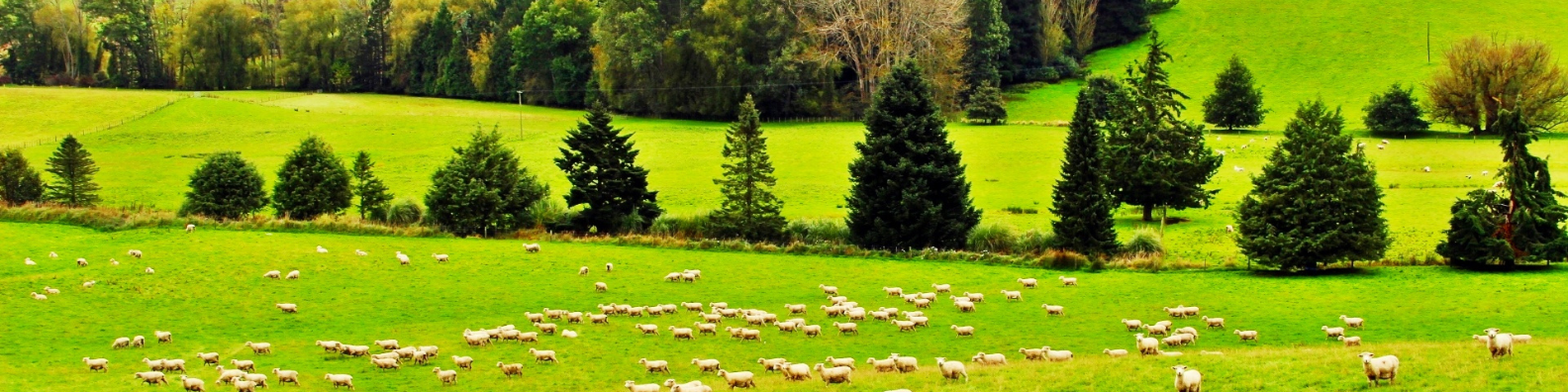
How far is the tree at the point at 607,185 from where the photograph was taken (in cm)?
7512

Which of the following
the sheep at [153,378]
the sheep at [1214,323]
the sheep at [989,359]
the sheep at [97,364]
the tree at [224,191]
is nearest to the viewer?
the sheep at [153,378]

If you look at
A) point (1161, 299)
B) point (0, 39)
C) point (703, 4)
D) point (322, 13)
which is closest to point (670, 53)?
point (703, 4)

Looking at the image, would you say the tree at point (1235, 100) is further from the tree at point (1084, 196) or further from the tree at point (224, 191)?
the tree at point (224, 191)

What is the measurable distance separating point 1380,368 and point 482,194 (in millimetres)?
49476

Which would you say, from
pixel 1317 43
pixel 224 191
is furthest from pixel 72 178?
pixel 1317 43

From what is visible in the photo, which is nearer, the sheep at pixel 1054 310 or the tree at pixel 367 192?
the sheep at pixel 1054 310

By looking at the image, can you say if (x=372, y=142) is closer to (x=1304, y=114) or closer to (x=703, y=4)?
(x=703, y=4)

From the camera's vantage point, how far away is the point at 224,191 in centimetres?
7794

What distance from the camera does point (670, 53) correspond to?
450 feet

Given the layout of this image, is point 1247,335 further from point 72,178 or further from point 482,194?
point 72,178

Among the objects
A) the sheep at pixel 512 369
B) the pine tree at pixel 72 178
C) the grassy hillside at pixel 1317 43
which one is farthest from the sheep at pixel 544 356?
the grassy hillside at pixel 1317 43

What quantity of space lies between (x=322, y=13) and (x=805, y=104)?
81.0 m

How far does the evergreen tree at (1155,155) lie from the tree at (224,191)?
1864 inches

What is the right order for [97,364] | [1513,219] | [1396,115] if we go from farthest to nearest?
1. [1396,115]
2. [1513,219]
3. [97,364]
